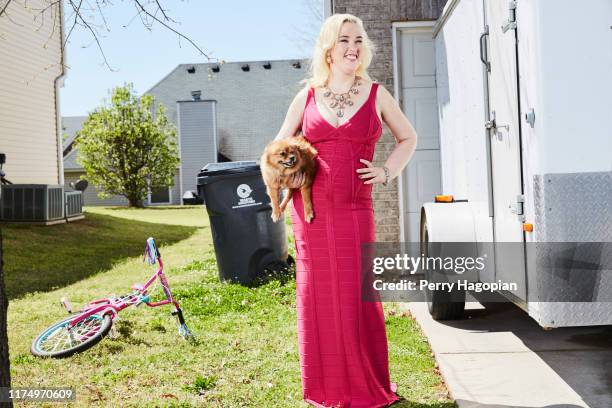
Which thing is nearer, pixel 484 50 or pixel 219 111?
pixel 484 50

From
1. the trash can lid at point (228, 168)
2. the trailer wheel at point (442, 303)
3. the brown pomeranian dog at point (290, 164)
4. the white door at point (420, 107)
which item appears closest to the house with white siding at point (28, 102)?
the trash can lid at point (228, 168)

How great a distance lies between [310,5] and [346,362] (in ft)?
71.6

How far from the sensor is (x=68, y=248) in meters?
13.3

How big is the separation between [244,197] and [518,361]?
4.15 m

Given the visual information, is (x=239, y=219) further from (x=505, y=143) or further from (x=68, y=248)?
(x=68, y=248)

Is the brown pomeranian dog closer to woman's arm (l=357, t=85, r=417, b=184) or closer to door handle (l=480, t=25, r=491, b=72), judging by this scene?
woman's arm (l=357, t=85, r=417, b=184)

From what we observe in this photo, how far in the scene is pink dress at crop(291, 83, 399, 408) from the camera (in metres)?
3.58

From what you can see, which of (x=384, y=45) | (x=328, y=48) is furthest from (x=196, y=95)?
(x=328, y=48)

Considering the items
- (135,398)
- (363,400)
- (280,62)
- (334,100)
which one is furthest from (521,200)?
(280,62)

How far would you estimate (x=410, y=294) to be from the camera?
696 cm

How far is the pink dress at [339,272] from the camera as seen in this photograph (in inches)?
141

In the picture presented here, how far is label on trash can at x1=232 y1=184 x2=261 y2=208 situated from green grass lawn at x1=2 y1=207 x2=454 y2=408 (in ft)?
3.18

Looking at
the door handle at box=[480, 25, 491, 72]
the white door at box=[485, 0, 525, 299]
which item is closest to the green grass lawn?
the white door at box=[485, 0, 525, 299]

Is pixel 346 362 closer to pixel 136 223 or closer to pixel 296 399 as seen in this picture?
pixel 296 399
